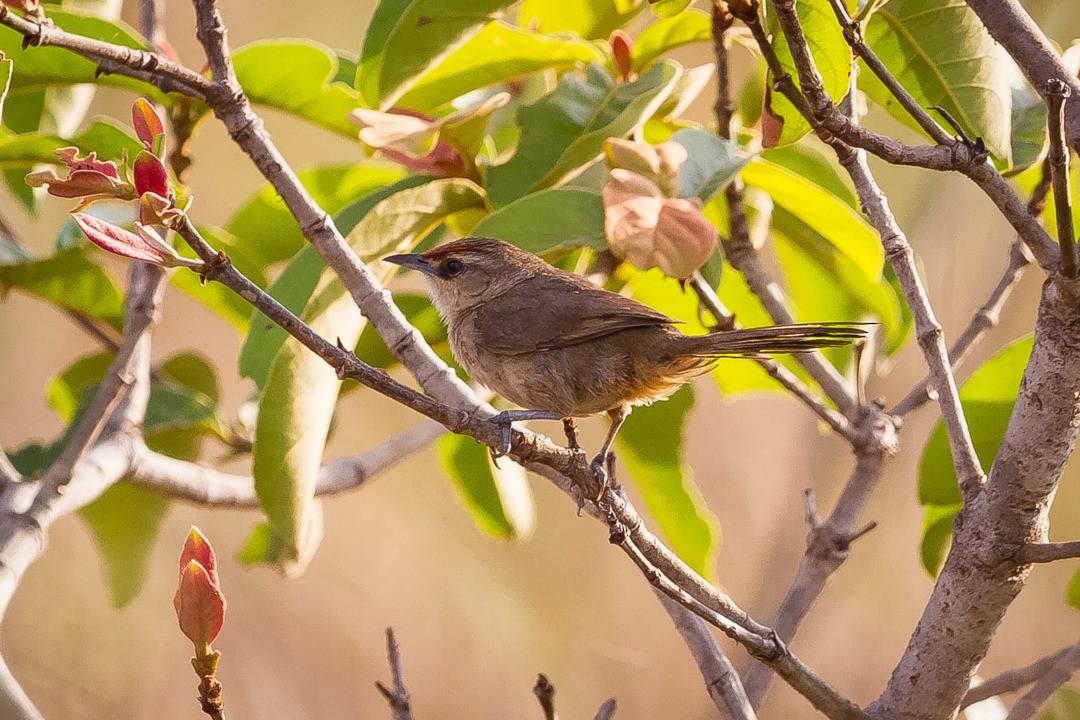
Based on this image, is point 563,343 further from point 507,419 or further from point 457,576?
point 457,576

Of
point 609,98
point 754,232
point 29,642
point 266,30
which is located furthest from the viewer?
point 266,30

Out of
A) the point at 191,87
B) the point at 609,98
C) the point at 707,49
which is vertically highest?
the point at 707,49

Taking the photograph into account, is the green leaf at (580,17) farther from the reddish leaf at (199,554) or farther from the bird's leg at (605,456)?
the reddish leaf at (199,554)

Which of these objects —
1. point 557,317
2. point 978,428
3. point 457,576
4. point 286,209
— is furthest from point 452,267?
point 457,576

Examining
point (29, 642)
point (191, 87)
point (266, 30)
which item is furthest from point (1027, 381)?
point (266, 30)

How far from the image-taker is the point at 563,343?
7.46ft

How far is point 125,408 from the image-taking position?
239 cm

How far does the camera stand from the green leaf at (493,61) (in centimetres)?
225

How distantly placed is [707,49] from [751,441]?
1.88 m

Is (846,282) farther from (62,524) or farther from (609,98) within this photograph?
(62,524)

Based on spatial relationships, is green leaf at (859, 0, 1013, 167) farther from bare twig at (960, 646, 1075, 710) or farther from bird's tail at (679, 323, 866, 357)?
bare twig at (960, 646, 1075, 710)

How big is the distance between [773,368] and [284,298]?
98 centimetres

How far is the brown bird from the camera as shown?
7.09ft

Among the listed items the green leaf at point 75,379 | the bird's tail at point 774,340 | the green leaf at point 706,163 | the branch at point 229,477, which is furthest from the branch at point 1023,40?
the green leaf at point 75,379
